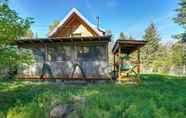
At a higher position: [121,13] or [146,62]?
[121,13]

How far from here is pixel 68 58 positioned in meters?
17.4

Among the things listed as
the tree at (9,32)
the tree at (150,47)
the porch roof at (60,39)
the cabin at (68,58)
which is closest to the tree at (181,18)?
the tree at (150,47)

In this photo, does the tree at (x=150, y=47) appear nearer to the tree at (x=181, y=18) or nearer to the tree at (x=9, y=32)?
the tree at (x=181, y=18)

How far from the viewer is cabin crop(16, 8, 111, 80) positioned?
16.6 metres

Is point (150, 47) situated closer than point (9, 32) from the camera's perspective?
No

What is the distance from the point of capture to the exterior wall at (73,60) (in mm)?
16656

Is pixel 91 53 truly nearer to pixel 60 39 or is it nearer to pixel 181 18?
pixel 60 39

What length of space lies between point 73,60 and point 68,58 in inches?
18.3

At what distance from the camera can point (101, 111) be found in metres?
7.31

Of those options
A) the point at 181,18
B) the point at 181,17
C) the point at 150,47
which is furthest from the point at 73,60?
the point at 150,47

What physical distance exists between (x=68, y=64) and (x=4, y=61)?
8.21m

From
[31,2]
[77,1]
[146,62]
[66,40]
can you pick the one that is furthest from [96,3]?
[146,62]

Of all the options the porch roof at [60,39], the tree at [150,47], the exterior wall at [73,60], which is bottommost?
the exterior wall at [73,60]

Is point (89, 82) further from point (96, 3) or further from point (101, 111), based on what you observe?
point (96, 3)
